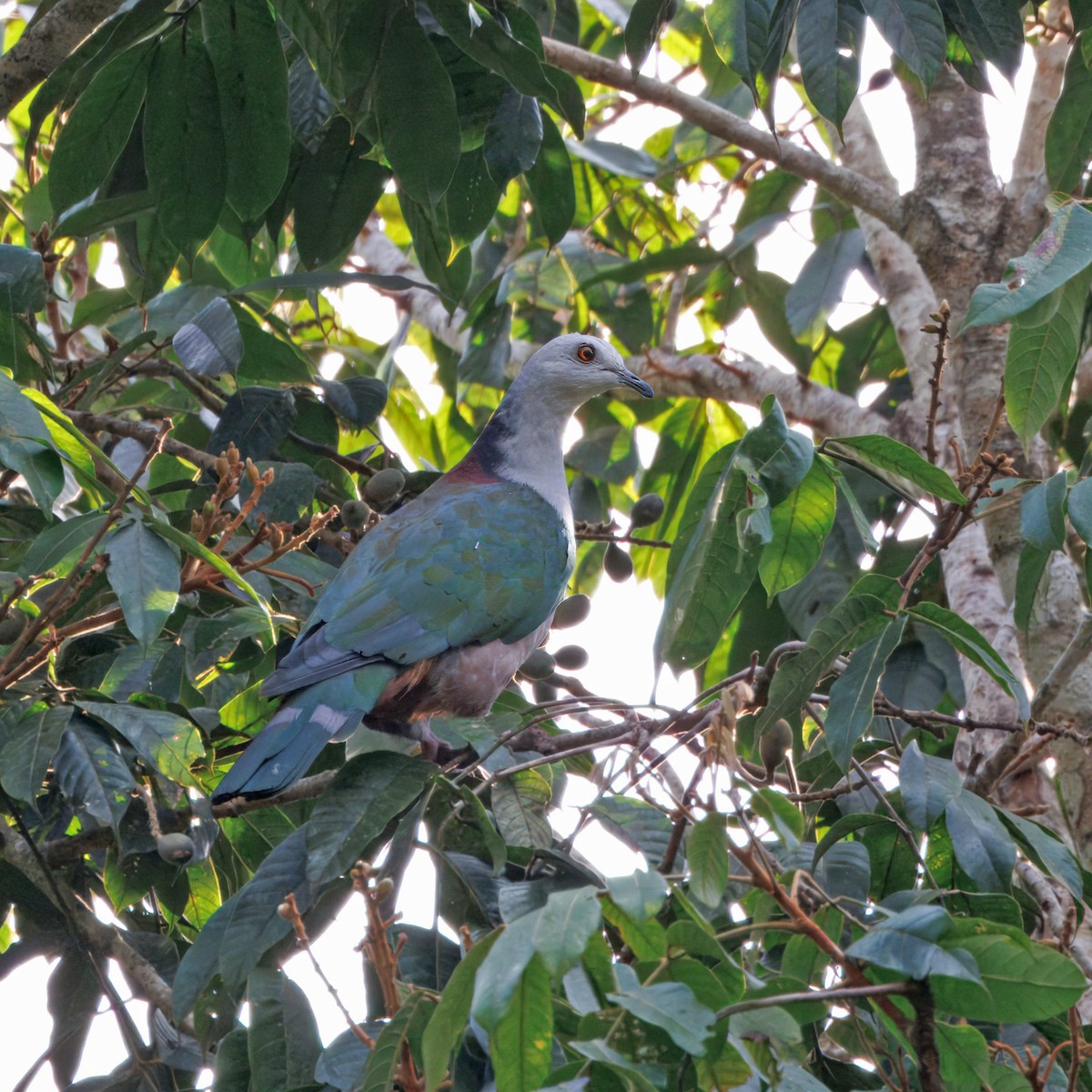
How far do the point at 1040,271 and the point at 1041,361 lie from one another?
0.26m

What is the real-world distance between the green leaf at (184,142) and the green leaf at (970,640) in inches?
60.8

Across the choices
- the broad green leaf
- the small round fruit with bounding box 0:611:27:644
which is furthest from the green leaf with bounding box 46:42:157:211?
the broad green leaf

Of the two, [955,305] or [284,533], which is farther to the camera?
[955,305]

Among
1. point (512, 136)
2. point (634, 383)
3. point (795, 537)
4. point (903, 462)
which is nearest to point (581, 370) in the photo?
point (634, 383)

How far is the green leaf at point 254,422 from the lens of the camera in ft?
10.5

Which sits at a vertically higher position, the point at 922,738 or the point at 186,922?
the point at 922,738

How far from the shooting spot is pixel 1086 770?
311 cm

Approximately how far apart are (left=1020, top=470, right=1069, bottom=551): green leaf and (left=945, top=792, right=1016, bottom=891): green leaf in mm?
451

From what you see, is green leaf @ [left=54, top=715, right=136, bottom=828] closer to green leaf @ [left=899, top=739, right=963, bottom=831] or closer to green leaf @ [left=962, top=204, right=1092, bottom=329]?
green leaf @ [left=899, top=739, right=963, bottom=831]

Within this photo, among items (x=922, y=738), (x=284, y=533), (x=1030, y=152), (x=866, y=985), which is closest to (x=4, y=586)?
(x=284, y=533)

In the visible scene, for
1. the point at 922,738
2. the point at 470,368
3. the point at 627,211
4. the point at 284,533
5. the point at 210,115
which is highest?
the point at 627,211

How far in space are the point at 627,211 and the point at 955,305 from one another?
2.59 metres

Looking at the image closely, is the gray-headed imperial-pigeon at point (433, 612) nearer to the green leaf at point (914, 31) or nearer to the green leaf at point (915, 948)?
the green leaf at point (915, 948)

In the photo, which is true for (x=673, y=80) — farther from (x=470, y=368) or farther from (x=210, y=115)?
(x=210, y=115)
